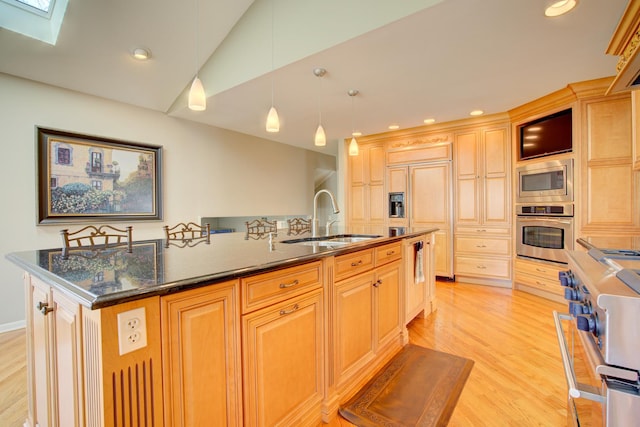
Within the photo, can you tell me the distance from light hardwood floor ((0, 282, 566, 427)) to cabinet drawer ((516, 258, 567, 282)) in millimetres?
285

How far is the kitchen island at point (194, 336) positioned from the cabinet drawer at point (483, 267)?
309 centimetres

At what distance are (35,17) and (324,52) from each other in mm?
2577

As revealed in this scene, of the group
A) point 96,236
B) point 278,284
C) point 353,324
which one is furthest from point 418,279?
point 96,236

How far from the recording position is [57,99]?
9.84 ft

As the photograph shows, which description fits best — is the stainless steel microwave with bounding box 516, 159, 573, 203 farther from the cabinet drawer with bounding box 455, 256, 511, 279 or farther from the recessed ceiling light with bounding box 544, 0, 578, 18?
the recessed ceiling light with bounding box 544, 0, 578, 18

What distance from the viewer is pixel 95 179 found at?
3.25m

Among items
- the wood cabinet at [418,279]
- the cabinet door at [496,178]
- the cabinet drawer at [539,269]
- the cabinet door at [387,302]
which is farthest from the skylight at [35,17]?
the cabinet drawer at [539,269]

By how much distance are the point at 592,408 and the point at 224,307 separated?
3.70 ft

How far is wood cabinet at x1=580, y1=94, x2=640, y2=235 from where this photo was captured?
116 inches

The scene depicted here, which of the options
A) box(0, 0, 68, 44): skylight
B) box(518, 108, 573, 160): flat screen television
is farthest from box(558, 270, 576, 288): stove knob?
box(0, 0, 68, 44): skylight

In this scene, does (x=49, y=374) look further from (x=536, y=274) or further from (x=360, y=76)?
(x=536, y=274)

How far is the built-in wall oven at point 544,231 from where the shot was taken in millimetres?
3326

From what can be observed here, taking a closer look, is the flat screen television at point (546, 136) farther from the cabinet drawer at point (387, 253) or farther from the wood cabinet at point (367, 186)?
the cabinet drawer at point (387, 253)

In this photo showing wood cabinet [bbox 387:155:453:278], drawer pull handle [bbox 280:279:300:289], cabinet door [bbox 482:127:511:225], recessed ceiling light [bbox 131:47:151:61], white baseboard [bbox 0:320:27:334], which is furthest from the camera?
wood cabinet [bbox 387:155:453:278]
